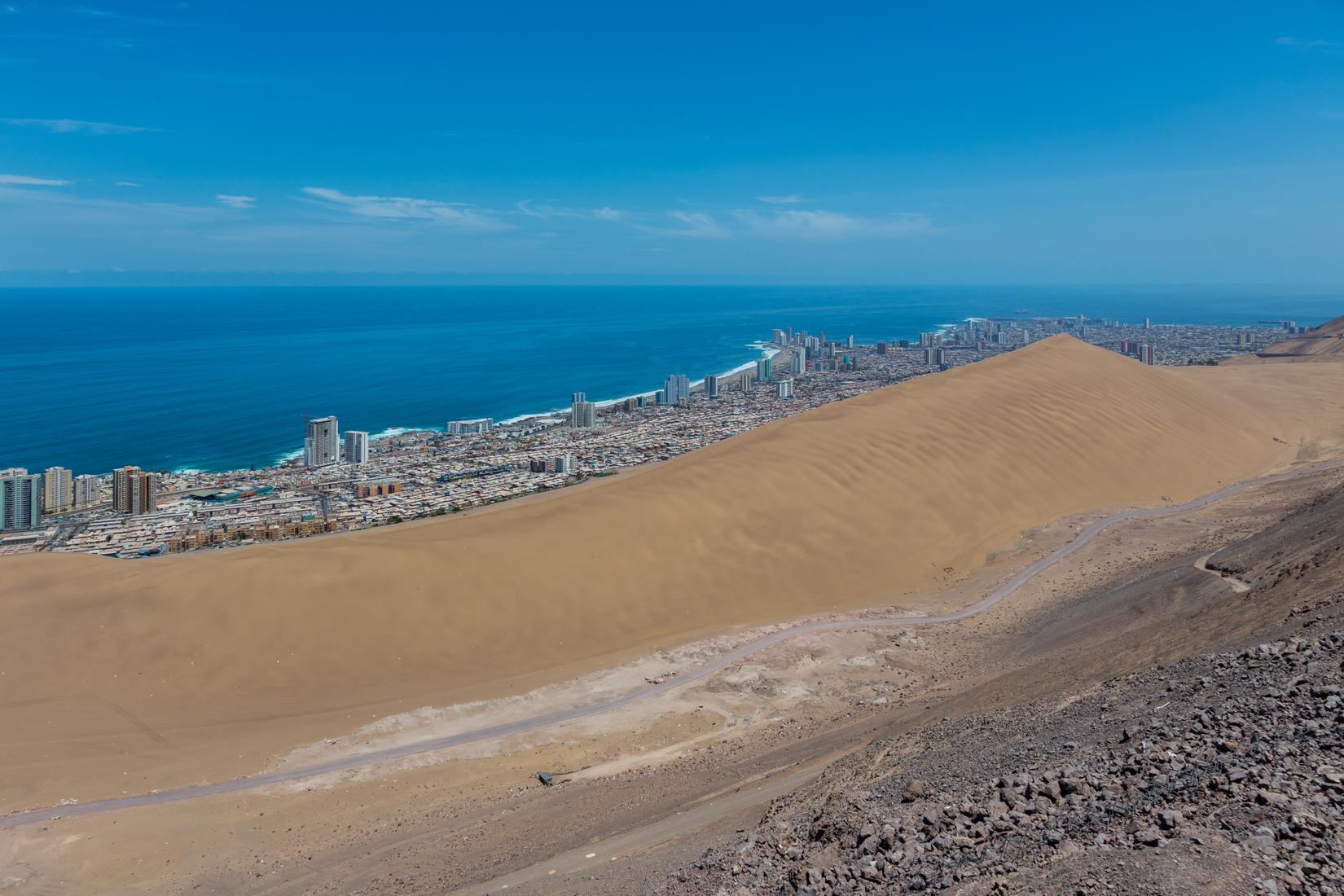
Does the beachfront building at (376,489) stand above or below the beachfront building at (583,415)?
below

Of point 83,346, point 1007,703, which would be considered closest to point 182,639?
point 1007,703

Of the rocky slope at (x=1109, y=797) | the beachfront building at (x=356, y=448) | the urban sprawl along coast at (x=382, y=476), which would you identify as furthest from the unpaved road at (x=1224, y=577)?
the beachfront building at (x=356, y=448)

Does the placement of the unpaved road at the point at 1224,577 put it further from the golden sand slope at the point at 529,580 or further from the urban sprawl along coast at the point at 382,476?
the urban sprawl along coast at the point at 382,476

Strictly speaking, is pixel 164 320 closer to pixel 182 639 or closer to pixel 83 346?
pixel 83 346

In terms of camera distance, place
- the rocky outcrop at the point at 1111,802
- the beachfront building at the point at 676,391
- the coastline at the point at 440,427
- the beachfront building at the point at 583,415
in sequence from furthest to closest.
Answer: the beachfront building at the point at 676,391 → the beachfront building at the point at 583,415 → the coastline at the point at 440,427 → the rocky outcrop at the point at 1111,802

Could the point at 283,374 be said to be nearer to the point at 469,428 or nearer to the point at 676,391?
the point at 469,428

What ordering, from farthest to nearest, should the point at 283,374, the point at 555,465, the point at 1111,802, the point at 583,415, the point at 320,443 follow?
the point at 283,374, the point at 583,415, the point at 320,443, the point at 555,465, the point at 1111,802

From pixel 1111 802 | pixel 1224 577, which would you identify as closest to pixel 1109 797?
pixel 1111 802
